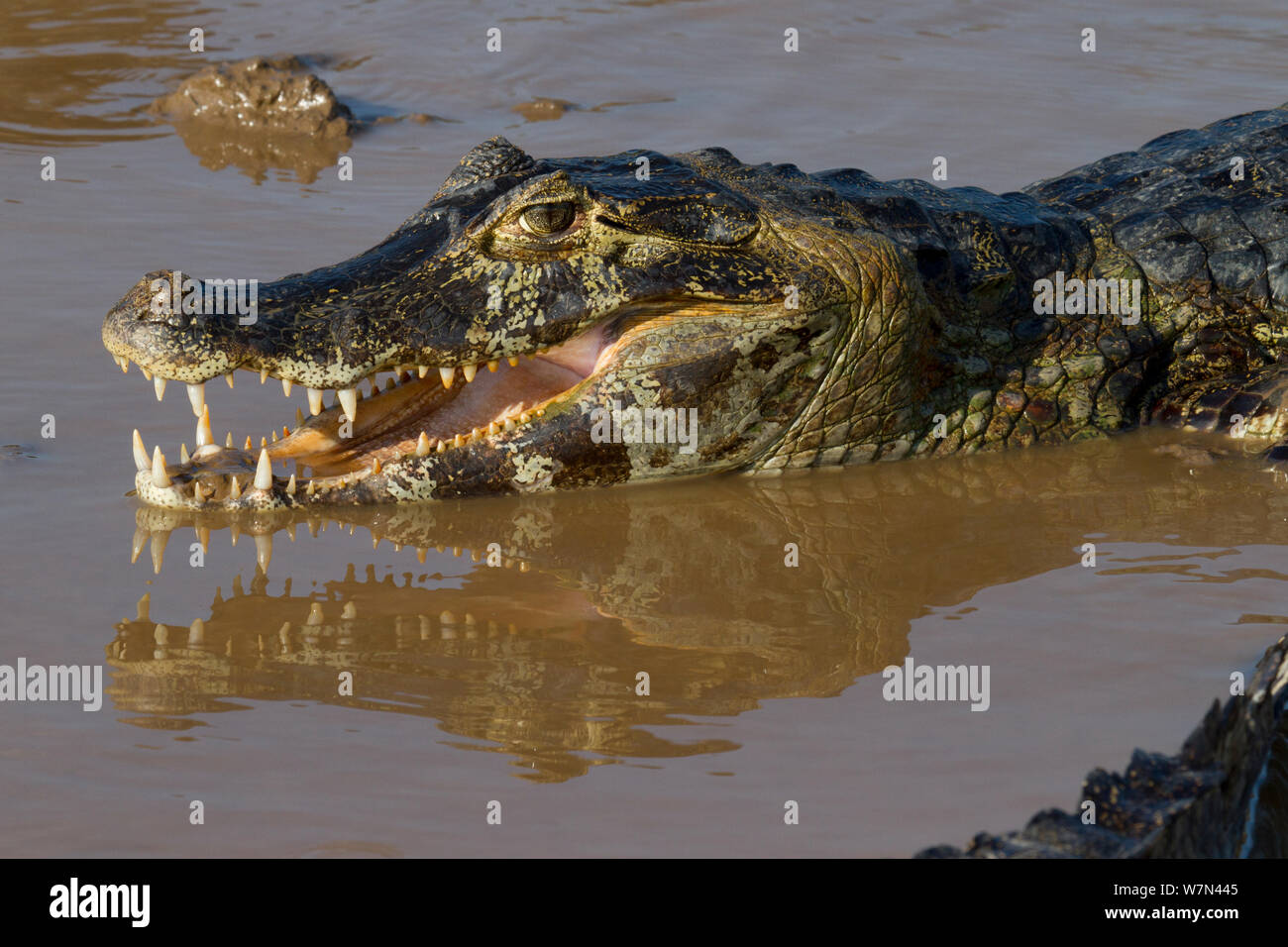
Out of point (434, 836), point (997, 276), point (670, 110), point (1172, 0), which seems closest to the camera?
point (434, 836)

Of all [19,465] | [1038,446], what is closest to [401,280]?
[19,465]

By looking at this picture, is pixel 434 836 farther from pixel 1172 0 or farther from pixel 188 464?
pixel 1172 0

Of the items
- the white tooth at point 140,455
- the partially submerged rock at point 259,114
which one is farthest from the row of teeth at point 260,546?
the partially submerged rock at point 259,114

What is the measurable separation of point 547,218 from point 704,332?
679mm

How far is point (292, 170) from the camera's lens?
28.9ft

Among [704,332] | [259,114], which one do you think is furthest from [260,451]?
[259,114]

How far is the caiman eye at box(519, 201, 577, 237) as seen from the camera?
507 centimetres

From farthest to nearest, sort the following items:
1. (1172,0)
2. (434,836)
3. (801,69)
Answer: (1172,0)
(801,69)
(434,836)

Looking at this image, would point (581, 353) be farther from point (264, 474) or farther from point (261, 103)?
point (261, 103)

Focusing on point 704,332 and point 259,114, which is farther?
point 259,114

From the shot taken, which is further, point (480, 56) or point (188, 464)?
point (480, 56)

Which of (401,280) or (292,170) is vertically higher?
(292,170)

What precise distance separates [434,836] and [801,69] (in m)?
8.48

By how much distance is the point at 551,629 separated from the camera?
14.3 feet
